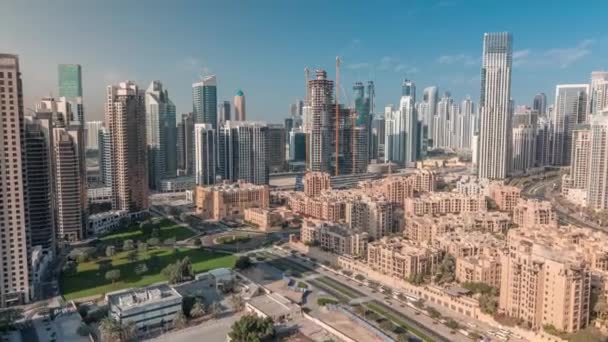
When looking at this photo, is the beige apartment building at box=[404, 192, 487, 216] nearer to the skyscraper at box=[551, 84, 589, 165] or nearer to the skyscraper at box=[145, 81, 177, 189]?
the skyscraper at box=[145, 81, 177, 189]

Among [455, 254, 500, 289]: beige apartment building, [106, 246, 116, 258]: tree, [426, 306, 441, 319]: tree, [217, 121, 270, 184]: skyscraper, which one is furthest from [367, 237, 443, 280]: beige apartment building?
[217, 121, 270, 184]: skyscraper

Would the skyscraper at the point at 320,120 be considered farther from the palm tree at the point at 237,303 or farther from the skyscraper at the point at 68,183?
the palm tree at the point at 237,303

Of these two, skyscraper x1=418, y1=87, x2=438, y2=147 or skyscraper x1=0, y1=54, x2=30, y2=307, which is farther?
skyscraper x1=418, y1=87, x2=438, y2=147

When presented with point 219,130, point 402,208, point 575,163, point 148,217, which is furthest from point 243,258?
point 575,163

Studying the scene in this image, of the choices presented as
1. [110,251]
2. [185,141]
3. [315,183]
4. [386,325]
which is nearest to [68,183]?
[110,251]

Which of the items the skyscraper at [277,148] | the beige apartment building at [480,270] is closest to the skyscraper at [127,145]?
the beige apartment building at [480,270]
